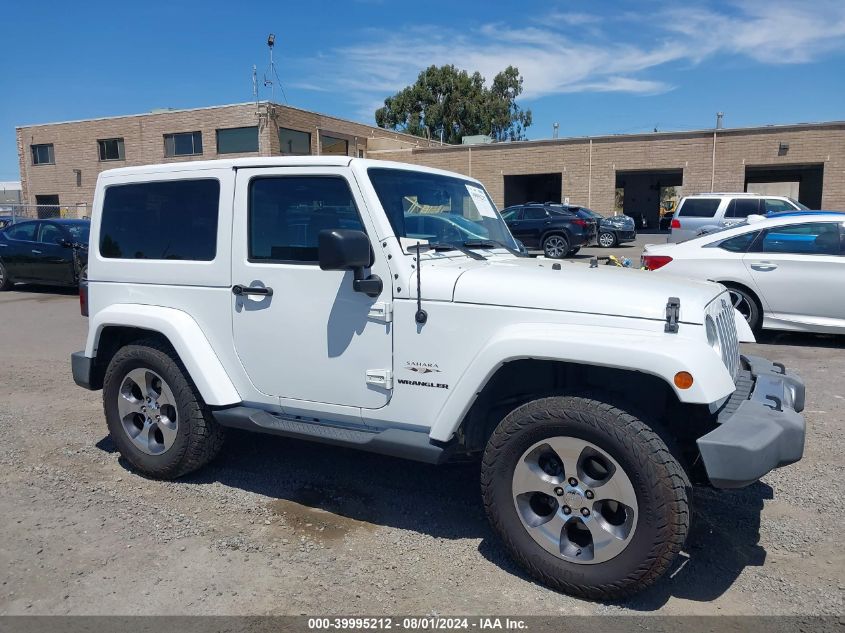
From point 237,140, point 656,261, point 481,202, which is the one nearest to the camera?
point 481,202

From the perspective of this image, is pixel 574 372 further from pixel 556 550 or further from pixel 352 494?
pixel 352 494

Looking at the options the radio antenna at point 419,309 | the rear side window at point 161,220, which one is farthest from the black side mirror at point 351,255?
the rear side window at point 161,220

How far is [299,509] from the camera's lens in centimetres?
407

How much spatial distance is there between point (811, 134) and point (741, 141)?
9.02 ft

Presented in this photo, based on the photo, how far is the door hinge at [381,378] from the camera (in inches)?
139

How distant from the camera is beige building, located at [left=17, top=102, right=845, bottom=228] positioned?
30141 millimetres

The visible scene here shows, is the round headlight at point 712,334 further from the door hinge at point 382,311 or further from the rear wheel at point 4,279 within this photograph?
the rear wheel at point 4,279

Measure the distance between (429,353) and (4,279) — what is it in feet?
48.3

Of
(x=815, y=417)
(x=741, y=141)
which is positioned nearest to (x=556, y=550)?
(x=815, y=417)

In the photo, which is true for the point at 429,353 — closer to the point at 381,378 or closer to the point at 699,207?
the point at 381,378

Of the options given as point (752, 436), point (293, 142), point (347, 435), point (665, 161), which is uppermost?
point (293, 142)

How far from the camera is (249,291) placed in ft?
12.8

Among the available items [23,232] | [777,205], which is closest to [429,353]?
[23,232]

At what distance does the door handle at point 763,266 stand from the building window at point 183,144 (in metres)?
32.2
